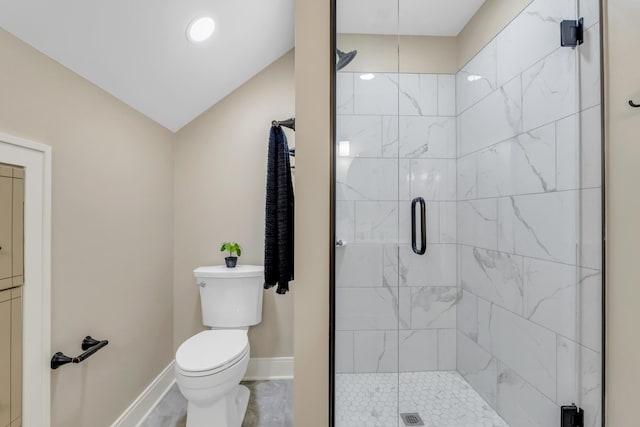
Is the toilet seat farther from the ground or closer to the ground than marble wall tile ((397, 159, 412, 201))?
closer to the ground

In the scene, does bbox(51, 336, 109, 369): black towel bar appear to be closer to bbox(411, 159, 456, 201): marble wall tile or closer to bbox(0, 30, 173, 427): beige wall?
bbox(0, 30, 173, 427): beige wall

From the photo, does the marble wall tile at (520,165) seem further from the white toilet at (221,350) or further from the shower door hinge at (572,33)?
the white toilet at (221,350)

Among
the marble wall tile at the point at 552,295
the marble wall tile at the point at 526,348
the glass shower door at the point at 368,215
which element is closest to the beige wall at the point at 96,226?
the glass shower door at the point at 368,215

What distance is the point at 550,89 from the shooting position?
124 cm

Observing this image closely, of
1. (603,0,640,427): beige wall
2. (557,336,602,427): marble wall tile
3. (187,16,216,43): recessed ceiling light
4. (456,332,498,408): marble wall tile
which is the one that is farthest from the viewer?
(187,16,216,43): recessed ceiling light

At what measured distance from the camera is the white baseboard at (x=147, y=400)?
175 centimetres

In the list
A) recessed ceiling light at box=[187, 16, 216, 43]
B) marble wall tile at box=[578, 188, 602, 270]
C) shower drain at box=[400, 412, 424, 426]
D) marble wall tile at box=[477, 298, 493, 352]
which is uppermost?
recessed ceiling light at box=[187, 16, 216, 43]

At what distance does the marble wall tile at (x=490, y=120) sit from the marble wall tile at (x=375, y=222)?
40 centimetres

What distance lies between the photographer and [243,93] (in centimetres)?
238

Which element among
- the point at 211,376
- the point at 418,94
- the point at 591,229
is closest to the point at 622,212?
the point at 591,229

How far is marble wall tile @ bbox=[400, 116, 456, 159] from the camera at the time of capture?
1.30 m

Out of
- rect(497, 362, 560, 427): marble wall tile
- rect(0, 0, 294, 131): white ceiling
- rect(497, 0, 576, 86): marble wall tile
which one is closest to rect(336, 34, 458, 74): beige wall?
rect(497, 0, 576, 86): marble wall tile

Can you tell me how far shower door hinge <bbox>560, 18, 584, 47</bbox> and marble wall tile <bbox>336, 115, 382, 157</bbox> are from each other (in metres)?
0.75

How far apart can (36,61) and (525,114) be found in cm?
194
